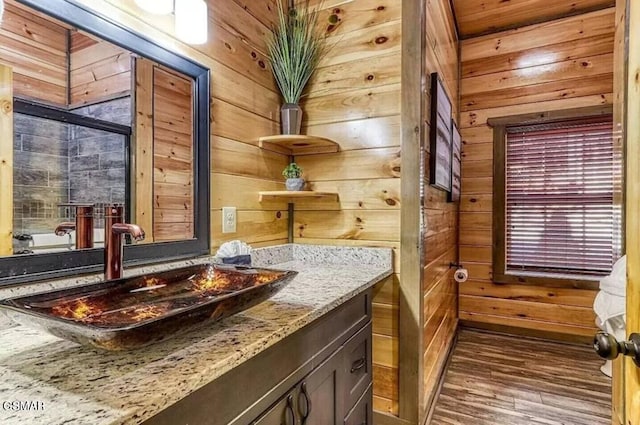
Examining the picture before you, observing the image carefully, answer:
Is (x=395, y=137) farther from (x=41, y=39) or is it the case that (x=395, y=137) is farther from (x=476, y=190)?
(x=476, y=190)

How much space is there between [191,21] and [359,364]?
145cm

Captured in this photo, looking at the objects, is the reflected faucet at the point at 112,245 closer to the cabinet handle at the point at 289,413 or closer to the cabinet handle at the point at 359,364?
the cabinet handle at the point at 289,413

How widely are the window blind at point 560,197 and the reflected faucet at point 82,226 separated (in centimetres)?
324

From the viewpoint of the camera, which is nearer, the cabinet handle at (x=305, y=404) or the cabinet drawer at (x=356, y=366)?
the cabinet handle at (x=305, y=404)

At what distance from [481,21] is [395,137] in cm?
215

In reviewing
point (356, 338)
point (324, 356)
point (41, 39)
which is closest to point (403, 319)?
point (356, 338)

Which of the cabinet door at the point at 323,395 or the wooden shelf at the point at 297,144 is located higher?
the wooden shelf at the point at 297,144

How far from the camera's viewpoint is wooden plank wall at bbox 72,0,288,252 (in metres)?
1.49

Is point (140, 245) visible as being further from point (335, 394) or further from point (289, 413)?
point (335, 394)

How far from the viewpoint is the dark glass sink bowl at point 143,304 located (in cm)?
59

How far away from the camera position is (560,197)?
3053 millimetres

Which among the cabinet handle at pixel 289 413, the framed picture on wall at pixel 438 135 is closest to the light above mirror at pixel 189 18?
the framed picture on wall at pixel 438 135

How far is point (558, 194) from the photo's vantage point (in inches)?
120

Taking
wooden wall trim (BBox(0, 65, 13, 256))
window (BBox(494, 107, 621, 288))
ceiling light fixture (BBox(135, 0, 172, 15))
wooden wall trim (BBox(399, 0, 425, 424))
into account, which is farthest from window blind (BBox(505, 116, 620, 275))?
wooden wall trim (BBox(0, 65, 13, 256))
